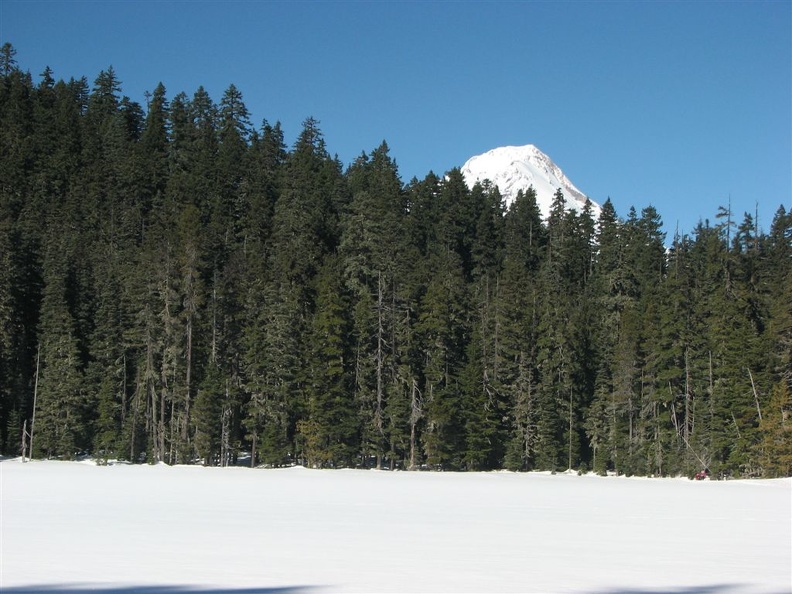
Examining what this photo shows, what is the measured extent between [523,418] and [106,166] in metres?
→ 62.7

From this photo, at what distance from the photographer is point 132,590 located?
1070 cm

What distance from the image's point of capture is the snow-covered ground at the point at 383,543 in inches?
463

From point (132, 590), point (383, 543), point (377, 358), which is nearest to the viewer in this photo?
point (132, 590)

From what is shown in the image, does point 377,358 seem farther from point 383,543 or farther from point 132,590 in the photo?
point 132,590

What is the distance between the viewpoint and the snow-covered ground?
38.6 feet

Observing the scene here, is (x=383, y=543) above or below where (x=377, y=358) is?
below

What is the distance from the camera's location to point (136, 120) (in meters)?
128

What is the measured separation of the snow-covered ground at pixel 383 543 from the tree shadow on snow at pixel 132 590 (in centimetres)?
4

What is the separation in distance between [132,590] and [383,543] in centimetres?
615

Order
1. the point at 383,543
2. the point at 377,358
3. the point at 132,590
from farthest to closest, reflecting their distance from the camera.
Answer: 1. the point at 377,358
2. the point at 383,543
3. the point at 132,590

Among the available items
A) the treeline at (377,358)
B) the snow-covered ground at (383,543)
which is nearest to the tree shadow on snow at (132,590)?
the snow-covered ground at (383,543)

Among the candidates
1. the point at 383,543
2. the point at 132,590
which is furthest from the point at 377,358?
the point at 132,590

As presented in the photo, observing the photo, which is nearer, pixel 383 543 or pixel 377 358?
pixel 383 543

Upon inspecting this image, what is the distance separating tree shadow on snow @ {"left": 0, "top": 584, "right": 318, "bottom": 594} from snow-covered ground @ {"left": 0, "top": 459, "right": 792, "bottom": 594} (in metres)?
0.04
